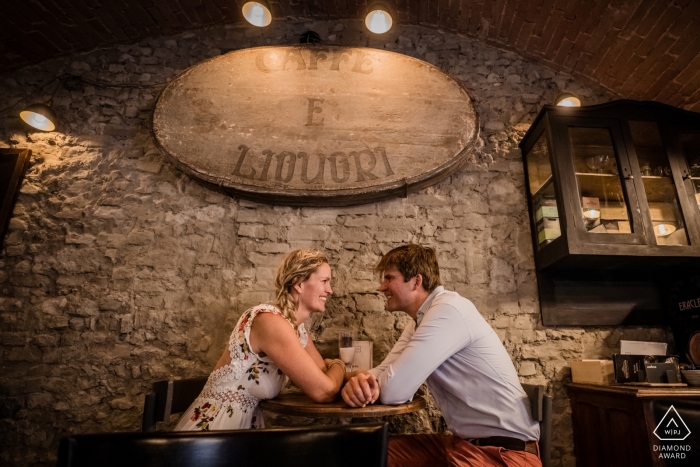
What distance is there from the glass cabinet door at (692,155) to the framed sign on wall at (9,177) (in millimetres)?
4877

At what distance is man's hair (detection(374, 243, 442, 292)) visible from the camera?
2139mm

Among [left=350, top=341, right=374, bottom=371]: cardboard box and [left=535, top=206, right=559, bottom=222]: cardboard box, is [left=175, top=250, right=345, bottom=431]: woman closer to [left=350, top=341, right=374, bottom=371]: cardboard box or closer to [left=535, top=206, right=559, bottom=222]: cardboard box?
[left=350, top=341, right=374, bottom=371]: cardboard box

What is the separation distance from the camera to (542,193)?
2.80 metres

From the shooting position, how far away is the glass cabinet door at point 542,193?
263 cm

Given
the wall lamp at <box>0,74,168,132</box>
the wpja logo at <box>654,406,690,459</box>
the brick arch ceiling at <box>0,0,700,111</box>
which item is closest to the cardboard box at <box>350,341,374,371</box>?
the wpja logo at <box>654,406,690,459</box>

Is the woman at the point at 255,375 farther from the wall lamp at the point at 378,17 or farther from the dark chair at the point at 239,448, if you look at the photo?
the wall lamp at the point at 378,17

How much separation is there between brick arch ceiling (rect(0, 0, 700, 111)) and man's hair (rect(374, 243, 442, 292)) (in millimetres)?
2379

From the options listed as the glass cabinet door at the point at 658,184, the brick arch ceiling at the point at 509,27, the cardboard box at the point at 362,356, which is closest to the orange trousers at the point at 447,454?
the cardboard box at the point at 362,356

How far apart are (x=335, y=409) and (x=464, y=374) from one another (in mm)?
674

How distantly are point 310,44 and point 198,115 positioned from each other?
118 centimetres

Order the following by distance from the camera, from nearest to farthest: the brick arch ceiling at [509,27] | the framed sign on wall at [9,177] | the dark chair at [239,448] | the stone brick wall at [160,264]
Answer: the dark chair at [239,448] < the stone brick wall at [160,264] < the framed sign on wall at [9,177] < the brick arch ceiling at [509,27]

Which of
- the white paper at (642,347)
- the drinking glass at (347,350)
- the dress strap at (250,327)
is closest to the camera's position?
the dress strap at (250,327)

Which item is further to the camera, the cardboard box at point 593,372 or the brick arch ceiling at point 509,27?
the brick arch ceiling at point 509,27

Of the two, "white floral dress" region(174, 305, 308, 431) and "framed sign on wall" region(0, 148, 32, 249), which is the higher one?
"framed sign on wall" region(0, 148, 32, 249)
